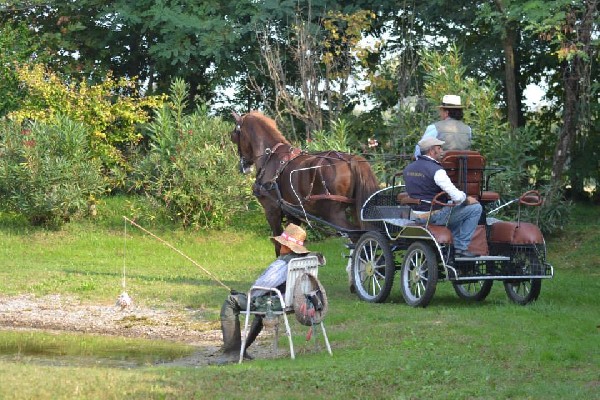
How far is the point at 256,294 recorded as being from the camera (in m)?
11.0

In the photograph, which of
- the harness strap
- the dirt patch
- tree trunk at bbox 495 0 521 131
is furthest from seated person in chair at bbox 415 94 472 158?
tree trunk at bbox 495 0 521 131

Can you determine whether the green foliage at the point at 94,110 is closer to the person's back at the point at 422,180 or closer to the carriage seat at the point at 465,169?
the person's back at the point at 422,180

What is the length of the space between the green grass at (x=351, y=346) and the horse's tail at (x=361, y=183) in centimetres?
125

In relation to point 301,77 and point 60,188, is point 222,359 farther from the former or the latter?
point 301,77

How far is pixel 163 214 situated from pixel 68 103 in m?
3.82

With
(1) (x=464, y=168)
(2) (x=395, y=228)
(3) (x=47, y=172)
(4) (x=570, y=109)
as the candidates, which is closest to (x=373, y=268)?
(2) (x=395, y=228)

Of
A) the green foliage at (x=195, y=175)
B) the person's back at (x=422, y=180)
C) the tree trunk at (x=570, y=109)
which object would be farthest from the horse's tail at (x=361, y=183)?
the green foliage at (x=195, y=175)

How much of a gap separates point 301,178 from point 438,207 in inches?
140

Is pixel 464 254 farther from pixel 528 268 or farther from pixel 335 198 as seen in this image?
pixel 335 198

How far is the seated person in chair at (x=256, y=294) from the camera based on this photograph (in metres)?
10.9

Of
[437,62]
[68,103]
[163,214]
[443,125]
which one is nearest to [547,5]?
[437,62]

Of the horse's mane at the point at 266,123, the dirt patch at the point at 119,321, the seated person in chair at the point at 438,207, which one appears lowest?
the dirt patch at the point at 119,321

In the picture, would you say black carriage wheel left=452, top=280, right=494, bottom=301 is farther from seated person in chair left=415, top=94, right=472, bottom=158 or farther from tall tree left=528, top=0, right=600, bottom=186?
tall tree left=528, top=0, right=600, bottom=186

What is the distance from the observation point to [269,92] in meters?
29.6
